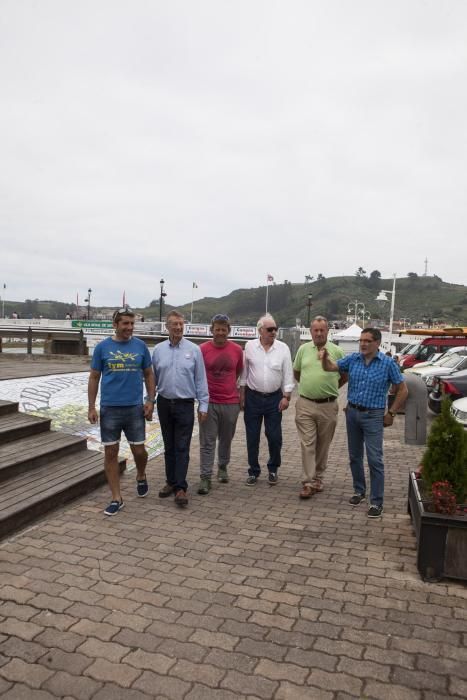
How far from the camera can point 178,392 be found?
5.12 metres

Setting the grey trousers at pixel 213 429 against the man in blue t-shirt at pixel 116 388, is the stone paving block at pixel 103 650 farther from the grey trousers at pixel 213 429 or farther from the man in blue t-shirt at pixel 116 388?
the grey trousers at pixel 213 429

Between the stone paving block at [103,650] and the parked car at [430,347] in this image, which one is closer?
the stone paving block at [103,650]

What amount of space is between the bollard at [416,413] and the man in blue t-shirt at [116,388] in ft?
15.6

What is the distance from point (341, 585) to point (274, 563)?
0.53 m

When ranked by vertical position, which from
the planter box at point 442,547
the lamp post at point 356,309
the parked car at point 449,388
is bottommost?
the planter box at point 442,547

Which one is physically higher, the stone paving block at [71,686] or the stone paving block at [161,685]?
the stone paving block at [161,685]

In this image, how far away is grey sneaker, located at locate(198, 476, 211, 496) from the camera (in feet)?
17.8

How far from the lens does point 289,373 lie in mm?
5781

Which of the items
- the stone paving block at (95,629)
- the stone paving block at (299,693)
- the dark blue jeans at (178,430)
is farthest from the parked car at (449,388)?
the stone paving block at (95,629)

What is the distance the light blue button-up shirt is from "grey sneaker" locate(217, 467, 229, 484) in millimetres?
1062

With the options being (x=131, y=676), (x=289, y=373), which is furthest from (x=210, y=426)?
(x=131, y=676)

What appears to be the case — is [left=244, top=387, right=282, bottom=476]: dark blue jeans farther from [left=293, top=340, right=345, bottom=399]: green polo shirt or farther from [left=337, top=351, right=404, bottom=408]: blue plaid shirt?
[left=337, top=351, right=404, bottom=408]: blue plaid shirt

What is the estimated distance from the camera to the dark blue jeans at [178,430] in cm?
512

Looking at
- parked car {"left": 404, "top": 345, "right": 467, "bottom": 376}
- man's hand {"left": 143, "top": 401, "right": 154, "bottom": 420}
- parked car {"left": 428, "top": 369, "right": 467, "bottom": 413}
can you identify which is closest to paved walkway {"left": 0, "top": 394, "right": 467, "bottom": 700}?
man's hand {"left": 143, "top": 401, "right": 154, "bottom": 420}
